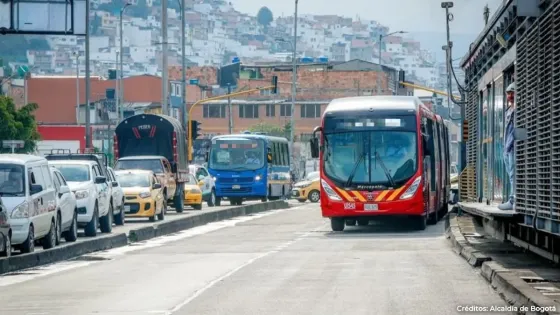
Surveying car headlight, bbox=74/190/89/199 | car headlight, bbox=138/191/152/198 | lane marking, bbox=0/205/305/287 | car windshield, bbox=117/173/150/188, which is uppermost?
car windshield, bbox=117/173/150/188

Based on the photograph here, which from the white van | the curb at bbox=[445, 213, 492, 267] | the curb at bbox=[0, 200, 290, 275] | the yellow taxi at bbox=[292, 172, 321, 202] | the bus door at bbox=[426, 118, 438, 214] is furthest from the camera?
the yellow taxi at bbox=[292, 172, 321, 202]

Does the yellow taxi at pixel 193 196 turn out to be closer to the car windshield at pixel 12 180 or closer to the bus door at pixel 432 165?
the bus door at pixel 432 165

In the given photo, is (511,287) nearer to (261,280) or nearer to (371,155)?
(261,280)

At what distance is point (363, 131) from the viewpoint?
36188 millimetres

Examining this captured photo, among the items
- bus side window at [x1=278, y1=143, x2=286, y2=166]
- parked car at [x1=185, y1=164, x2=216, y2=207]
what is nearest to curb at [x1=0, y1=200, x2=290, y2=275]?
parked car at [x1=185, y1=164, x2=216, y2=207]

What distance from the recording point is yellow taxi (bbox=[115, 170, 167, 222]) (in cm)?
4234

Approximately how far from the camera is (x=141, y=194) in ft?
139

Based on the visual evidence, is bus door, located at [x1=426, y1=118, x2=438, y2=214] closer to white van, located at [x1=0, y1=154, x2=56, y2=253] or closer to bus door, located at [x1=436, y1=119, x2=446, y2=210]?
bus door, located at [x1=436, y1=119, x2=446, y2=210]

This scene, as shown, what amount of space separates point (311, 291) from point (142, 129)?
112 ft

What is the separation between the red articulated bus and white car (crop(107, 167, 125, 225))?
550cm

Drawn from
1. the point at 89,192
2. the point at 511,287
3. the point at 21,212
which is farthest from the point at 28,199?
the point at 511,287

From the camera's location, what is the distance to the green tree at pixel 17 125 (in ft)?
273

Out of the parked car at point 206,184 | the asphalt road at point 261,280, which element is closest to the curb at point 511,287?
the asphalt road at point 261,280

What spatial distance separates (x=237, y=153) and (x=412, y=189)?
95.9 ft
